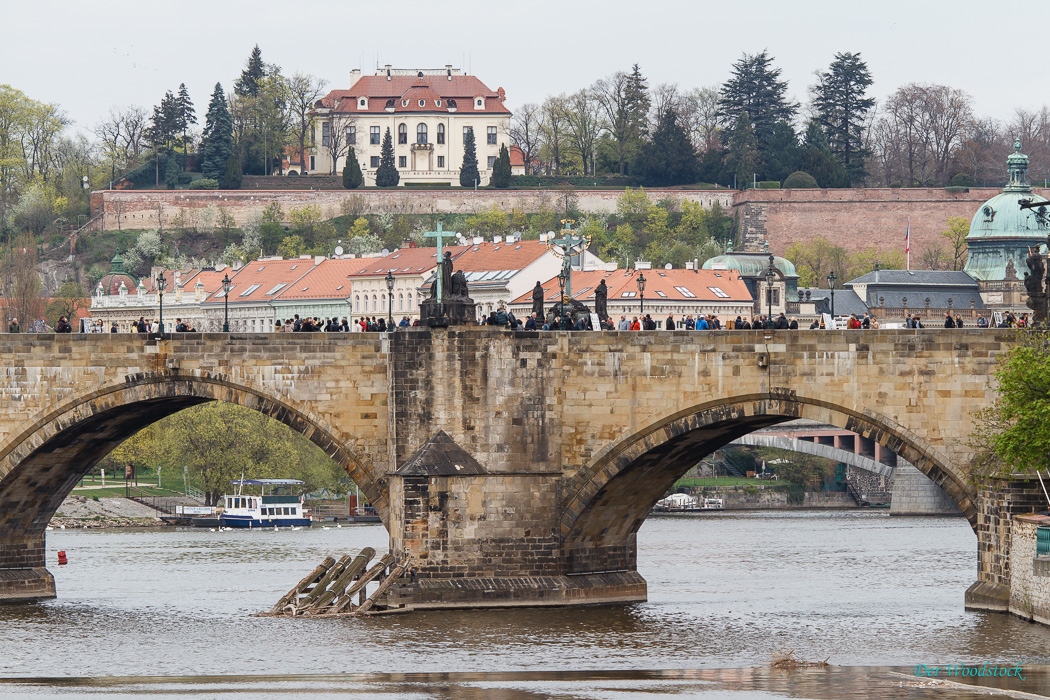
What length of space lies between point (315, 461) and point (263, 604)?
1841 inches

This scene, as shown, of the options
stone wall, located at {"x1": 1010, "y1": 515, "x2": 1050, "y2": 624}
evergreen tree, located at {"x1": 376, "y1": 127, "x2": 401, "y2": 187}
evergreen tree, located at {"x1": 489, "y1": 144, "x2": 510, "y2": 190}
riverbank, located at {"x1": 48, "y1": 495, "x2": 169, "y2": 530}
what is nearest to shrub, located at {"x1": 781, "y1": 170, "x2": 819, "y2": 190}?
evergreen tree, located at {"x1": 489, "y1": 144, "x2": 510, "y2": 190}

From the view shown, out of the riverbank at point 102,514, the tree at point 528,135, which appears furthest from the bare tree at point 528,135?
the riverbank at point 102,514

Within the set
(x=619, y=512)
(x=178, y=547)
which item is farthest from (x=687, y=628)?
(x=178, y=547)

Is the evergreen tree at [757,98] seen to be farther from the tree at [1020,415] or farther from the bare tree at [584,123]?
the tree at [1020,415]

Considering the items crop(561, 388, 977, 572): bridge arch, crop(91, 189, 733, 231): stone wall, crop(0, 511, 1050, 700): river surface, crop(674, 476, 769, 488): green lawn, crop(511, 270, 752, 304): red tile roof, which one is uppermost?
crop(91, 189, 733, 231): stone wall

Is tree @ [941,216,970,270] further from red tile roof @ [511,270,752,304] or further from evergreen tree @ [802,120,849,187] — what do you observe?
red tile roof @ [511,270,752,304]

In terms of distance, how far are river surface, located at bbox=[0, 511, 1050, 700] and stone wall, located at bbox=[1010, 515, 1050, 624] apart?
0.40m

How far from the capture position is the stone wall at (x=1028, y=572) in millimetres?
40156

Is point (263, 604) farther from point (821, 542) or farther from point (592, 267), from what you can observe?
point (592, 267)

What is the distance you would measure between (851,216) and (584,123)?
24.5m

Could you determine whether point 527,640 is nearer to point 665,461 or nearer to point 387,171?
point 665,461

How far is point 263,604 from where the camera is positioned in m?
51.2

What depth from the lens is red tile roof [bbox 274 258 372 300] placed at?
436ft

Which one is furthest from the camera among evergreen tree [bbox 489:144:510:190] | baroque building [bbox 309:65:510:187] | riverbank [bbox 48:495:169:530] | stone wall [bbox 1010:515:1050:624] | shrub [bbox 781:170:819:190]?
baroque building [bbox 309:65:510:187]
